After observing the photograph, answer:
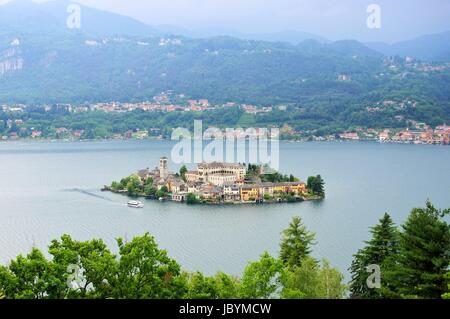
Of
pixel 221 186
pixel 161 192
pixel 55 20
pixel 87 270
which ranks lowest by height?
pixel 161 192

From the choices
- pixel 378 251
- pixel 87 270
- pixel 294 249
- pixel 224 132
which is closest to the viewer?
pixel 87 270

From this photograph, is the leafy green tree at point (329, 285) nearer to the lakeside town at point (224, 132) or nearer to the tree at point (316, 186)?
the tree at point (316, 186)

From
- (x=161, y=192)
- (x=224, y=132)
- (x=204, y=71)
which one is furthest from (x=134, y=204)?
(x=204, y=71)

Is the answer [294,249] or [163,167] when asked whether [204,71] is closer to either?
[163,167]

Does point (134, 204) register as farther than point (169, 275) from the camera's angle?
Yes

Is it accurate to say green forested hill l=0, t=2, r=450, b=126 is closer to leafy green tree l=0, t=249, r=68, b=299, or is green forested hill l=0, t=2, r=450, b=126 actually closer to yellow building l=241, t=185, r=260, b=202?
yellow building l=241, t=185, r=260, b=202
